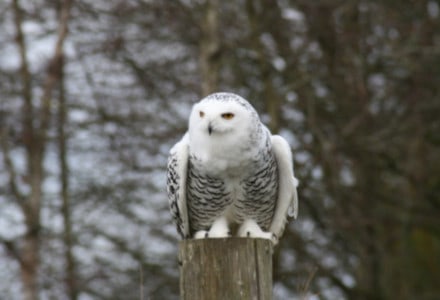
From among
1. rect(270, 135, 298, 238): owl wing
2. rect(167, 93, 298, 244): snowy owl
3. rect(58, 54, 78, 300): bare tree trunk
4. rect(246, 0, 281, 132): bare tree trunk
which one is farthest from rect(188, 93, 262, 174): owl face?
rect(58, 54, 78, 300): bare tree trunk

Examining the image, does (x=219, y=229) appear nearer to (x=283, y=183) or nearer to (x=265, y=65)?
(x=283, y=183)

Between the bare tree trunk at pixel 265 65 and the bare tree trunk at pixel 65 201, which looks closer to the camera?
the bare tree trunk at pixel 265 65

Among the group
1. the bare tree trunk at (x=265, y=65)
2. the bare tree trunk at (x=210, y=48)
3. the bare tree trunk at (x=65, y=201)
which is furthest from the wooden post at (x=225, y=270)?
the bare tree trunk at (x=65, y=201)

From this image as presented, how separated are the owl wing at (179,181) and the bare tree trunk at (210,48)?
4349 mm

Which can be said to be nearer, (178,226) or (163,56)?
(178,226)

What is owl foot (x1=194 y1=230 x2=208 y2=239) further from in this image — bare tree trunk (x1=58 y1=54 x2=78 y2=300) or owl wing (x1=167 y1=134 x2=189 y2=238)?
bare tree trunk (x1=58 y1=54 x2=78 y2=300)

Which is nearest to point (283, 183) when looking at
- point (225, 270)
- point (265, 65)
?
point (225, 270)

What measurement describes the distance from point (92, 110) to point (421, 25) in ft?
13.6

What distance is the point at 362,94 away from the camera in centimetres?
1027

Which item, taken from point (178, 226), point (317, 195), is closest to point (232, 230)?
point (178, 226)

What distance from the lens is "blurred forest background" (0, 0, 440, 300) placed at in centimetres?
935

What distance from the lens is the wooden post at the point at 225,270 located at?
3340 millimetres

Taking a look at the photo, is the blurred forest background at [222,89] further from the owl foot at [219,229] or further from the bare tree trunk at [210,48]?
the owl foot at [219,229]

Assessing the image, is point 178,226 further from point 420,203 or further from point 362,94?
point 420,203
